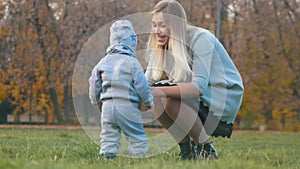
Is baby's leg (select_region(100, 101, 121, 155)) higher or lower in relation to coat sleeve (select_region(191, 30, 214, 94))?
lower

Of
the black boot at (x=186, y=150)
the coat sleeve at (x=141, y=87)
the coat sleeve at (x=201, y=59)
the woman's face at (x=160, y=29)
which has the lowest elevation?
the black boot at (x=186, y=150)

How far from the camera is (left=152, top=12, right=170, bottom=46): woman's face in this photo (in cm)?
483

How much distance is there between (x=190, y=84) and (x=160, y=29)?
1.81 feet

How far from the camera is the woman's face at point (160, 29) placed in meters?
4.83

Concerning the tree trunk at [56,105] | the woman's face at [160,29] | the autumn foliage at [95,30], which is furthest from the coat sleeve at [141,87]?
the tree trunk at [56,105]

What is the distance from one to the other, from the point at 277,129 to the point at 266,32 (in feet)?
13.8

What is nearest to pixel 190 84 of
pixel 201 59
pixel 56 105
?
pixel 201 59

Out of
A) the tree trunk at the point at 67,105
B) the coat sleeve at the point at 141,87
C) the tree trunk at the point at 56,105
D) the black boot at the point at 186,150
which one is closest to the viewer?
the coat sleeve at the point at 141,87

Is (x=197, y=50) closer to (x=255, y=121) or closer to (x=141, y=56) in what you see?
(x=141, y=56)

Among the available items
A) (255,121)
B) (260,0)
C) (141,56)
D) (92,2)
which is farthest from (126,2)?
(141,56)

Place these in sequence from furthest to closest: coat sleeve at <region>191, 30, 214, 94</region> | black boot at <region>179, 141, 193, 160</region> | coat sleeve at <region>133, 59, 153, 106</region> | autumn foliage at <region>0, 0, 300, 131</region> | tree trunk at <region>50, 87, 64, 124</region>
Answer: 1. tree trunk at <region>50, 87, 64, 124</region>
2. autumn foliage at <region>0, 0, 300, 131</region>
3. black boot at <region>179, 141, 193, 160</region>
4. coat sleeve at <region>191, 30, 214, 94</region>
5. coat sleeve at <region>133, 59, 153, 106</region>

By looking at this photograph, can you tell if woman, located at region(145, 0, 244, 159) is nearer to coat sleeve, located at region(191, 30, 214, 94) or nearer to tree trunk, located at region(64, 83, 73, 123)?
coat sleeve, located at region(191, 30, 214, 94)

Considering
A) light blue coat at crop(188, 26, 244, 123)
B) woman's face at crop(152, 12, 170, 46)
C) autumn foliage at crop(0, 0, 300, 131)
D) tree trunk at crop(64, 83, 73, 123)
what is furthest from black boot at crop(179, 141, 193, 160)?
tree trunk at crop(64, 83, 73, 123)

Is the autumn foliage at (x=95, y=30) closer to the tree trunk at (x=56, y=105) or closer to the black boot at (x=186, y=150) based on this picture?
the tree trunk at (x=56, y=105)
